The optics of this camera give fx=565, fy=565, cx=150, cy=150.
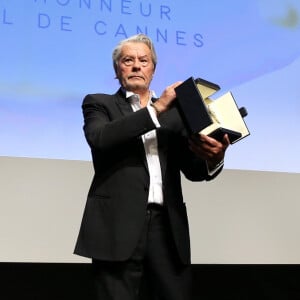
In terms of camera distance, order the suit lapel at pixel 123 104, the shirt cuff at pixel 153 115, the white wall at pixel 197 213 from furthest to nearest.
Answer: the white wall at pixel 197 213 < the suit lapel at pixel 123 104 < the shirt cuff at pixel 153 115

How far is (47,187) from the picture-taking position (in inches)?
69.6

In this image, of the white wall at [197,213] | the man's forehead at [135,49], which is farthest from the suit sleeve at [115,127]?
the white wall at [197,213]

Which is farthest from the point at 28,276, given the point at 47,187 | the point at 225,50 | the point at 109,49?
the point at 225,50

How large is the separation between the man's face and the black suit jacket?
0.04 meters

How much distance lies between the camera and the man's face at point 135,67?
3.47 ft

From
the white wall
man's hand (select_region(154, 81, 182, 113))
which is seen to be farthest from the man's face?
the white wall

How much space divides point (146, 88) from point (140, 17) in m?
0.86

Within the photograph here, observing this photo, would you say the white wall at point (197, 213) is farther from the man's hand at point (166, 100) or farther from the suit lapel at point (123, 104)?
the man's hand at point (166, 100)

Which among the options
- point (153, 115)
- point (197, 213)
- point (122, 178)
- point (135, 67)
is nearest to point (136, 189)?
point (122, 178)

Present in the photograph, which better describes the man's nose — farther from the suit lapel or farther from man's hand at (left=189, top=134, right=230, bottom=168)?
man's hand at (left=189, top=134, right=230, bottom=168)

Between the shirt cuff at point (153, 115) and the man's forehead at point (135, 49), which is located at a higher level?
the man's forehead at point (135, 49)

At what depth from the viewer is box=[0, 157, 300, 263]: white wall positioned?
173cm

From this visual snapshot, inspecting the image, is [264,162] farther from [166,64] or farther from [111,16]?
[111,16]

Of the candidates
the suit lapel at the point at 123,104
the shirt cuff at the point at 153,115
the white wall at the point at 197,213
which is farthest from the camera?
the white wall at the point at 197,213
